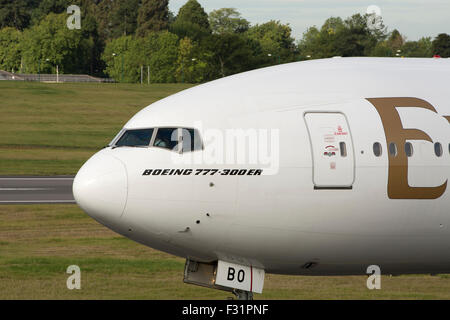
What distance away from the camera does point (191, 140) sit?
1556 cm

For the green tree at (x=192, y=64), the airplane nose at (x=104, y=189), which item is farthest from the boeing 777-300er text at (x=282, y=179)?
the green tree at (x=192, y=64)

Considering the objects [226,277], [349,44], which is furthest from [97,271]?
[349,44]

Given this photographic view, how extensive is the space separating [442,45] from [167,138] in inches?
6394

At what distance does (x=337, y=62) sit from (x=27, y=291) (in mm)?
10723

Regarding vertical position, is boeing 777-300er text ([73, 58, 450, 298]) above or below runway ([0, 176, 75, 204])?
above

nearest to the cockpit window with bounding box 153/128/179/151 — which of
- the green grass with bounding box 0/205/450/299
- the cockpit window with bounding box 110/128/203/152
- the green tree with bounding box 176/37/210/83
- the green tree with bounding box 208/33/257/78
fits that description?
the cockpit window with bounding box 110/128/203/152

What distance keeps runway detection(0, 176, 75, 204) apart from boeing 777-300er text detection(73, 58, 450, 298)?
27.0 m

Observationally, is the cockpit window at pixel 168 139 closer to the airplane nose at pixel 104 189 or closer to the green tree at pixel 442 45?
the airplane nose at pixel 104 189

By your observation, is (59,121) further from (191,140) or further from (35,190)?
(191,140)

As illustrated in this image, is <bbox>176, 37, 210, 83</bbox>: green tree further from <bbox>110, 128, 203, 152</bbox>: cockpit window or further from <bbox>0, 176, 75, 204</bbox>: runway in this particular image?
<bbox>110, 128, 203, 152</bbox>: cockpit window

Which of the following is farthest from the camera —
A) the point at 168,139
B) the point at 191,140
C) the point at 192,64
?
the point at 192,64

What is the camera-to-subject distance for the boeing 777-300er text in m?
15.2

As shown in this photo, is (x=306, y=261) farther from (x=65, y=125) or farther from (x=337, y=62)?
(x=65, y=125)

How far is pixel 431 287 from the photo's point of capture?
78.4ft
